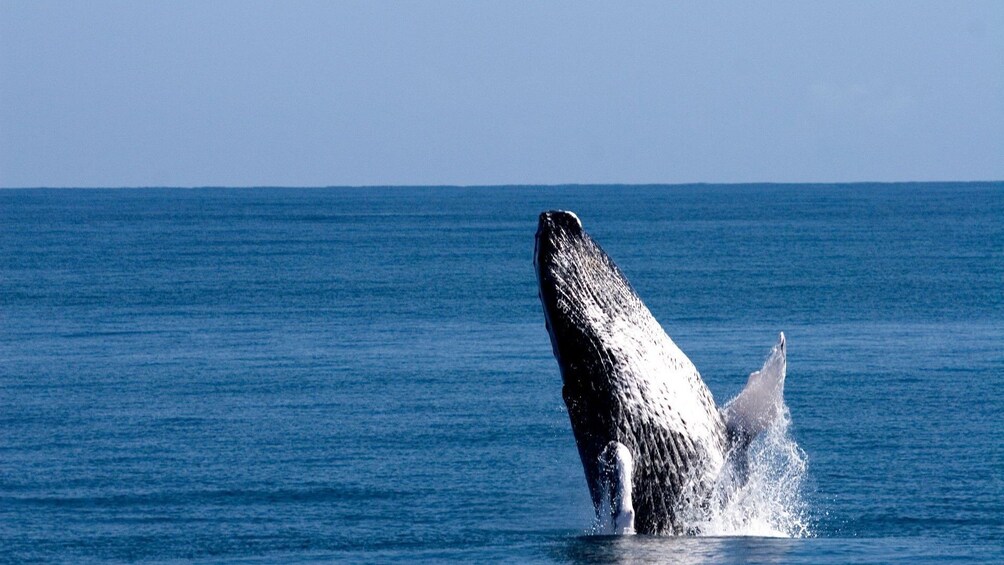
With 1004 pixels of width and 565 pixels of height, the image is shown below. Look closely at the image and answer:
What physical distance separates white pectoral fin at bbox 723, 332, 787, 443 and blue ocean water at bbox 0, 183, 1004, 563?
2.98 ft

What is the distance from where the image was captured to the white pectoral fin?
12109 mm

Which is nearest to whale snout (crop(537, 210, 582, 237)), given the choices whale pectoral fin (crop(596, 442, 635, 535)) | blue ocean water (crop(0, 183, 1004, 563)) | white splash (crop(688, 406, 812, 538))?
whale pectoral fin (crop(596, 442, 635, 535))

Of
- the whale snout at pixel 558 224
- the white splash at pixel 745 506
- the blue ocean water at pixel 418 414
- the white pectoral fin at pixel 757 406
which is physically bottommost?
the blue ocean water at pixel 418 414

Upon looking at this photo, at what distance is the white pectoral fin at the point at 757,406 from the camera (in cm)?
1211

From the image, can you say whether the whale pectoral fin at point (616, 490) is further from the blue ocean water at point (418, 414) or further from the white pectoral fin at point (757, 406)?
the white pectoral fin at point (757, 406)

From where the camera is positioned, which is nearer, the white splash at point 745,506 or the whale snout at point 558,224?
the white splash at point 745,506

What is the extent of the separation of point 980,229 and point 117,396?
124 metres

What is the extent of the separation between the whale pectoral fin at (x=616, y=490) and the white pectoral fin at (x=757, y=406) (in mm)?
1058

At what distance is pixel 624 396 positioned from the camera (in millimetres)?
11812

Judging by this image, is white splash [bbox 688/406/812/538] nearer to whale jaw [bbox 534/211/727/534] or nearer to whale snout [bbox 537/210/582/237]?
whale jaw [bbox 534/211/727/534]

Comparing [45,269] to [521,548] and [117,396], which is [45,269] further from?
[521,548]

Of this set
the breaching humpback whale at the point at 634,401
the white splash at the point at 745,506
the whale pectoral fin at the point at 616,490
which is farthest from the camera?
the white splash at the point at 745,506

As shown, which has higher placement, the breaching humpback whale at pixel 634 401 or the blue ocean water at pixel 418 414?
the breaching humpback whale at pixel 634 401

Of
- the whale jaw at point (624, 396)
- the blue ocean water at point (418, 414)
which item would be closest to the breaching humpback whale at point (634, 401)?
the whale jaw at point (624, 396)
